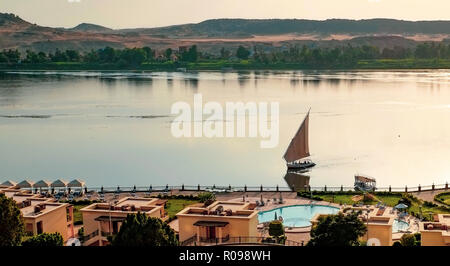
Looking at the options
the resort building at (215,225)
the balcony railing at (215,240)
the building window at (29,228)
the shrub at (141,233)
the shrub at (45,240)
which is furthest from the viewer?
the building window at (29,228)

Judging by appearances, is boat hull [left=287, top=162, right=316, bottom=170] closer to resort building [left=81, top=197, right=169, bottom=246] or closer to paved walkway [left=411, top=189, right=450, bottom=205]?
paved walkway [left=411, top=189, right=450, bottom=205]

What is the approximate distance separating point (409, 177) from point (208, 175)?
8.24 m

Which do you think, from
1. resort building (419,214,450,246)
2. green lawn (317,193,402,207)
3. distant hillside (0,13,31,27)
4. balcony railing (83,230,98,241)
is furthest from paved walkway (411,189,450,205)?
distant hillside (0,13,31,27)

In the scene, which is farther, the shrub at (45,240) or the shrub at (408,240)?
the shrub at (408,240)

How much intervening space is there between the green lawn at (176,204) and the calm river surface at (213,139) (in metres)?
5.35

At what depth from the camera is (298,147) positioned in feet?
90.7

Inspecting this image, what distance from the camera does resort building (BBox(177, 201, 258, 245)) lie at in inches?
539

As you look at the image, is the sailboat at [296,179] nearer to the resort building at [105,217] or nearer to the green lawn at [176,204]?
the green lawn at [176,204]

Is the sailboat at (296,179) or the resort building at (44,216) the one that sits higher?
the resort building at (44,216)

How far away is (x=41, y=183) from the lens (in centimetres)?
2214

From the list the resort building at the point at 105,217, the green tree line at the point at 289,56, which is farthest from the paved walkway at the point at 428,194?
the green tree line at the point at 289,56

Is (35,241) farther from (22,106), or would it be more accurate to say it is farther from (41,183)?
(22,106)

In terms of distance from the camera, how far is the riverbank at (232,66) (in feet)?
290

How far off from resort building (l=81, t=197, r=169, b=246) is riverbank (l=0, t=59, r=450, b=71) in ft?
248
